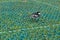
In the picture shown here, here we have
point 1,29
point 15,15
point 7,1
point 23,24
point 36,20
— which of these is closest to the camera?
point 1,29

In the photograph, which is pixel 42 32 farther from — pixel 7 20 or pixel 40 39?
pixel 7 20

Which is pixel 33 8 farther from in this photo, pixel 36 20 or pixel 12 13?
pixel 36 20

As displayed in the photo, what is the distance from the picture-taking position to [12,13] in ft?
23.3

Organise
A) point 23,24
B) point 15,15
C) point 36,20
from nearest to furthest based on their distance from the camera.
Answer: point 23,24 < point 36,20 < point 15,15

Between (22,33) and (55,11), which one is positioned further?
(55,11)

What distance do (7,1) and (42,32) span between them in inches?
172

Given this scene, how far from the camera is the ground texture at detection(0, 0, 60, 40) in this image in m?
4.88

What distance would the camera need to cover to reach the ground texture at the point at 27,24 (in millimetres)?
4879

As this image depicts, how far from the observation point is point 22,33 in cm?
503

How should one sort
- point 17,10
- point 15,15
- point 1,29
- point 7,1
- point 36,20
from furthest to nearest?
point 7,1 → point 17,10 → point 15,15 → point 36,20 → point 1,29

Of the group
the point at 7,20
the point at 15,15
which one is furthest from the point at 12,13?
the point at 7,20

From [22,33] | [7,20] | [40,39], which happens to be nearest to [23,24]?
[7,20]

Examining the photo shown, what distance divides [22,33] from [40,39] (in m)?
0.51

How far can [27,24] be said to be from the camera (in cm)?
595
